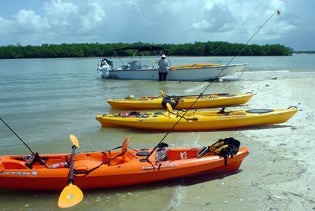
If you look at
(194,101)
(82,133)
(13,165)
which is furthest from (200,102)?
(13,165)

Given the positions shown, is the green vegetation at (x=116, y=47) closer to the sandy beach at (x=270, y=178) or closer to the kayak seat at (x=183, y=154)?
the sandy beach at (x=270, y=178)

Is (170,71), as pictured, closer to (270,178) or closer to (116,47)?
(270,178)

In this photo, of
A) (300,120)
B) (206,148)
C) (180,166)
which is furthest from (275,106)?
(180,166)

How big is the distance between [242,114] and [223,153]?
12.1 ft

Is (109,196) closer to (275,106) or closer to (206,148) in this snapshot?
(206,148)

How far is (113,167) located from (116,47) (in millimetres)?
75203

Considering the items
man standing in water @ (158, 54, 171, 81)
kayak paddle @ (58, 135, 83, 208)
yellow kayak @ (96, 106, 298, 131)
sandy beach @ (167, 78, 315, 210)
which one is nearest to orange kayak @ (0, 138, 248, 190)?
sandy beach @ (167, 78, 315, 210)

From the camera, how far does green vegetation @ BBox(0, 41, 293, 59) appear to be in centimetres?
7288

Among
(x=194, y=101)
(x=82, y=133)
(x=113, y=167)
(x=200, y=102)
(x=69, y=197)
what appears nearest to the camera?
(x=69, y=197)

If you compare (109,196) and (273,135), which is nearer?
(109,196)

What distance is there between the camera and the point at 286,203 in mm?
5152

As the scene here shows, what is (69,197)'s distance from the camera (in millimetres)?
4992

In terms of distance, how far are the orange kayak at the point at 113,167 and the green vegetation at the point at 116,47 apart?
64.1 metres

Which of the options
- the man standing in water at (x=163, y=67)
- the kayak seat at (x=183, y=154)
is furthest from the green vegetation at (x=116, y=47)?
the kayak seat at (x=183, y=154)
